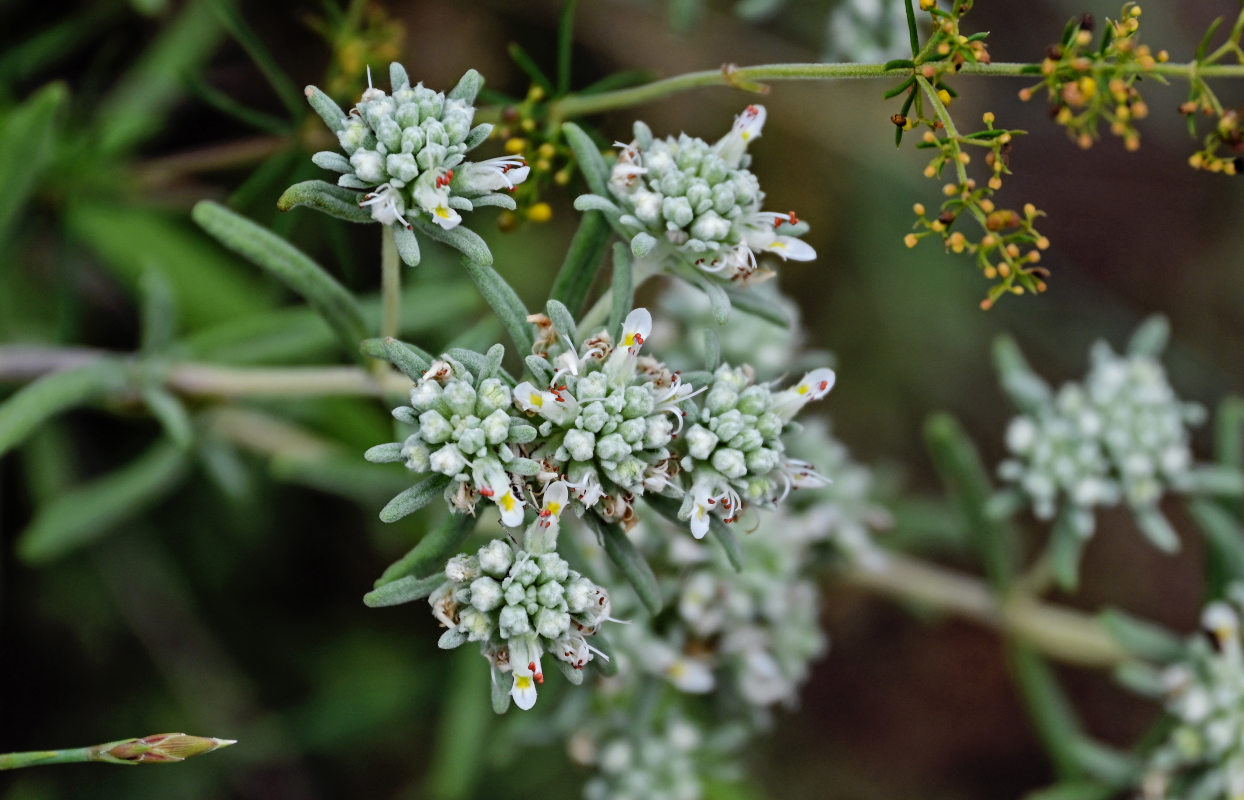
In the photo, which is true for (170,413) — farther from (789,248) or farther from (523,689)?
(789,248)

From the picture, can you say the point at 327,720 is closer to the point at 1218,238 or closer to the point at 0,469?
the point at 0,469

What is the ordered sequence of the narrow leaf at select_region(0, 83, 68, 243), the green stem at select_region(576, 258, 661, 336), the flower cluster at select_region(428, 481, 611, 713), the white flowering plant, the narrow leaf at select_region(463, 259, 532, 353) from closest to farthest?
the flower cluster at select_region(428, 481, 611, 713) → the white flowering plant → the narrow leaf at select_region(463, 259, 532, 353) → the green stem at select_region(576, 258, 661, 336) → the narrow leaf at select_region(0, 83, 68, 243)

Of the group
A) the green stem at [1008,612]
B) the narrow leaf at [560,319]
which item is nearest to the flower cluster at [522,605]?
the narrow leaf at [560,319]

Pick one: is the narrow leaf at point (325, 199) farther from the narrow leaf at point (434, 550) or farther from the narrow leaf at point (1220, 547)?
the narrow leaf at point (1220, 547)

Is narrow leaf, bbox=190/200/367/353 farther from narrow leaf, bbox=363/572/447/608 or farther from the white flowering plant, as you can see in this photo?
narrow leaf, bbox=363/572/447/608

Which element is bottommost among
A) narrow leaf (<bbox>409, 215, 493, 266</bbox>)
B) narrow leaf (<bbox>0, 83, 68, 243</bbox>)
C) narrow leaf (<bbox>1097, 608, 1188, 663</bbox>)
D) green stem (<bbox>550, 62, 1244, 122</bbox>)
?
narrow leaf (<bbox>1097, 608, 1188, 663</bbox>)

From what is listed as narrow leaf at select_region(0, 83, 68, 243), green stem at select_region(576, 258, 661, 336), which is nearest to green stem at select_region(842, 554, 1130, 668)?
green stem at select_region(576, 258, 661, 336)
